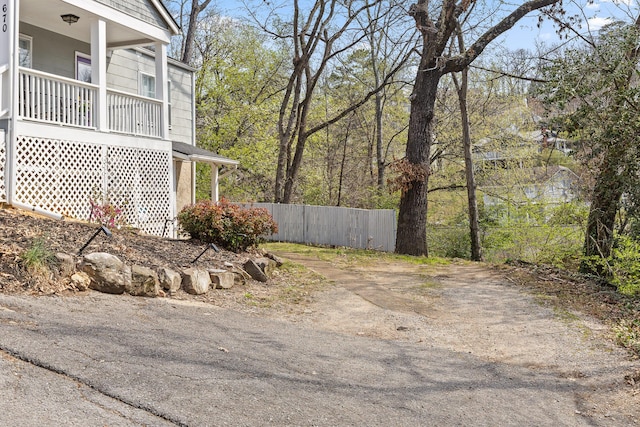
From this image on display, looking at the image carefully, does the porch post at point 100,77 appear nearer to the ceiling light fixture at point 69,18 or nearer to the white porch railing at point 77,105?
the white porch railing at point 77,105

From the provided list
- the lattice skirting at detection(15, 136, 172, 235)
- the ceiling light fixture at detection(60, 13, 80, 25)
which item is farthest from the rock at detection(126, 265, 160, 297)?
the ceiling light fixture at detection(60, 13, 80, 25)

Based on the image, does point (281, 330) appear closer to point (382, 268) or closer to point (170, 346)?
point (170, 346)

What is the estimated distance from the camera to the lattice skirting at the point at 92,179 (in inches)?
448

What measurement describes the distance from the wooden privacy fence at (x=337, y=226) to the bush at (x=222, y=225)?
6.57m

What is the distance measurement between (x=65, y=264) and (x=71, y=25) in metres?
8.77

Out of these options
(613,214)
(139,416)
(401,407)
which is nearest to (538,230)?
(613,214)

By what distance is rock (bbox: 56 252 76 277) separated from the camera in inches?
285

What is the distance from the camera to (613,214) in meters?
12.4

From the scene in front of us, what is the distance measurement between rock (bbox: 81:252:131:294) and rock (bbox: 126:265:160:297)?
2.9 inches

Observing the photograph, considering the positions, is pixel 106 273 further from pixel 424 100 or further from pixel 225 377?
pixel 424 100

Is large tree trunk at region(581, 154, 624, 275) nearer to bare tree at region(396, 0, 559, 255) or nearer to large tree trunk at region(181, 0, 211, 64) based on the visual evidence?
bare tree at region(396, 0, 559, 255)

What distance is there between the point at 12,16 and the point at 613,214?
40.7 ft

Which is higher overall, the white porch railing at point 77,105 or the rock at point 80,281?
the white porch railing at point 77,105

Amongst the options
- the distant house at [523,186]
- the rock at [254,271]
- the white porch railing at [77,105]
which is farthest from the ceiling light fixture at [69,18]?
the distant house at [523,186]
